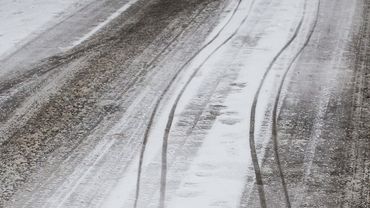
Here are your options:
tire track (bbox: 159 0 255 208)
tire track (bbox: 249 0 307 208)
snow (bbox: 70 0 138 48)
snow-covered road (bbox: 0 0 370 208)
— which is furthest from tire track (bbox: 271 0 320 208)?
snow (bbox: 70 0 138 48)

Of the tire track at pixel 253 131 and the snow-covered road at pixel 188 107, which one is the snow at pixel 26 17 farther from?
the tire track at pixel 253 131

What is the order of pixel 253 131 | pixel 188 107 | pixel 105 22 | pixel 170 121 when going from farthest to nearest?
1. pixel 105 22
2. pixel 188 107
3. pixel 170 121
4. pixel 253 131

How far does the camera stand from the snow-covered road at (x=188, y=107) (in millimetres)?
6562

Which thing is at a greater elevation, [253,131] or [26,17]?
[26,17]

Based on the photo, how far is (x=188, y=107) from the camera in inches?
329

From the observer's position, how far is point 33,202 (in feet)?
20.8

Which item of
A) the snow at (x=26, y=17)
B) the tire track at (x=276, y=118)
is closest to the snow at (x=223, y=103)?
the snow at (x=26, y=17)

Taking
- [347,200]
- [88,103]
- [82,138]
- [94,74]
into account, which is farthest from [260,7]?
[347,200]

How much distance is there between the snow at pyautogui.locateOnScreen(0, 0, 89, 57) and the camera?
11215mm

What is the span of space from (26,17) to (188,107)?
17.7 ft

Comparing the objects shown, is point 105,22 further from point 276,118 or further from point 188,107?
point 276,118

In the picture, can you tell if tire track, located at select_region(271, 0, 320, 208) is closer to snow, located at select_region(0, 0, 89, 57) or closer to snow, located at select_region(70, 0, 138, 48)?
snow, located at select_region(70, 0, 138, 48)

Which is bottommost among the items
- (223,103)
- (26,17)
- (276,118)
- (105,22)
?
(276,118)

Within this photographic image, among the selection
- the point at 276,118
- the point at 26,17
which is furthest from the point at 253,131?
the point at 26,17
